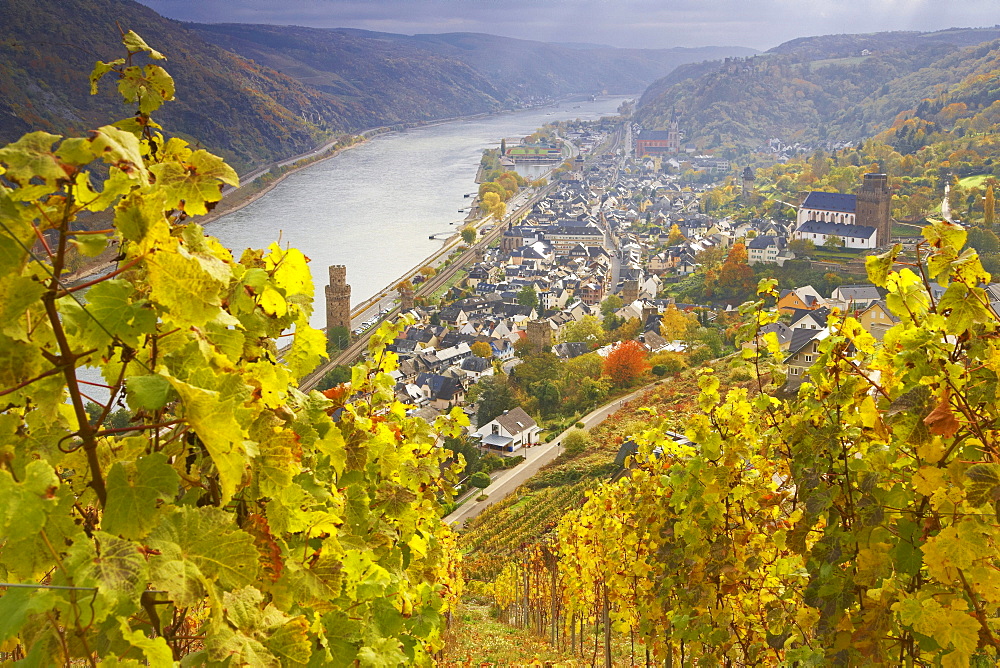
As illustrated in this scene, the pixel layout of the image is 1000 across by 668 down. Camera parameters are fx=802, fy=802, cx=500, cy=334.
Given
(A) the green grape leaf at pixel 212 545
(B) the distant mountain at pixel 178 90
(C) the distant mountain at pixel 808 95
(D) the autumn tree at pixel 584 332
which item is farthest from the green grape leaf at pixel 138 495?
(C) the distant mountain at pixel 808 95

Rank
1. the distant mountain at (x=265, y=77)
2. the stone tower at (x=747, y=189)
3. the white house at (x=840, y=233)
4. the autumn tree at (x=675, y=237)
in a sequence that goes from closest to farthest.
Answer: the white house at (x=840, y=233) < the distant mountain at (x=265, y=77) < the autumn tree at (x=675, y=237) < the stone tower at (x=747, y=189)

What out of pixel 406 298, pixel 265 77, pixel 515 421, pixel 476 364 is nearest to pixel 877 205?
pixel 476 364

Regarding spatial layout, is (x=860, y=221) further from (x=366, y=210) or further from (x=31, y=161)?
(x=31, y=161)

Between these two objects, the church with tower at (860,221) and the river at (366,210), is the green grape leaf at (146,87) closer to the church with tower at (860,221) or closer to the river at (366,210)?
the river at (366,210)

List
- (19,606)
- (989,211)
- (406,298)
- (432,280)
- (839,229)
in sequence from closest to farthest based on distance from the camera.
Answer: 1. (19,606)
2. (406,298)
3. (989,211)
4. (839,229)
5. (432,280)

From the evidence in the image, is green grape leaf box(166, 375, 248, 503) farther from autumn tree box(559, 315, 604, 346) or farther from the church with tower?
the church with tower

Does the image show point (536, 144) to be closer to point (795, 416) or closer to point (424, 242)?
point (424, 242)
